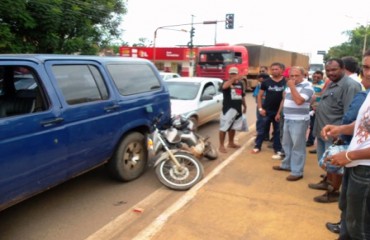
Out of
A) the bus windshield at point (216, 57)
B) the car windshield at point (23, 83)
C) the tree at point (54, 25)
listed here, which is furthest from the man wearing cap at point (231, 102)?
the bus windshield at point (216, 57)

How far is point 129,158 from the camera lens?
16.1ft

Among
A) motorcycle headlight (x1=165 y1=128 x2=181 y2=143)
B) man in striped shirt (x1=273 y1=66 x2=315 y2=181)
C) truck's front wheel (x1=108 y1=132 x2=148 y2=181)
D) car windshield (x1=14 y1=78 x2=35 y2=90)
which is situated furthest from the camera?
motorcycle headlight (x1=165 y1=128 x2=181 y2=143)

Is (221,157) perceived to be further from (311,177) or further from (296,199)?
(296,199)

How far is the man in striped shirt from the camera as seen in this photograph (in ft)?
15.7

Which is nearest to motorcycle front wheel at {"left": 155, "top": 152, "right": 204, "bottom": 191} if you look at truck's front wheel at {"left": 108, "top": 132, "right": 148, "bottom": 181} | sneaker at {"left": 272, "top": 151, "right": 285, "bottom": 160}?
truck's front wheel at {"left": 108, "top": 132, "right": 148, "bottom": 181}

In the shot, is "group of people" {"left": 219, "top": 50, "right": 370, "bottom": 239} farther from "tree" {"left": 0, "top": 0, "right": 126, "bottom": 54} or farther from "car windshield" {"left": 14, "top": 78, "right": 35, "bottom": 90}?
"tree" {"left": 0, "top": 0, "right": 126, "bottom": 54}

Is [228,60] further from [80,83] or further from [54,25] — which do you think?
[80,83]

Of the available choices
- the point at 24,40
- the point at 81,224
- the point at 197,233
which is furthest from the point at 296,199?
the point at 24,40

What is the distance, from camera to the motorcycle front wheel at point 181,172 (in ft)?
15.4

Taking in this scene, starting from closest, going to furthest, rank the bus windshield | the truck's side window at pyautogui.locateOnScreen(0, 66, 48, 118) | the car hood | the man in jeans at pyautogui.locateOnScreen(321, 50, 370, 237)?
the man in jeans at pyautogui.locateOnScreen(321, 50, 370, 237)
the truck's side window at pyautogui.locateOnScreen(0, 66, 48, 118)
the car hood
the bus windshield

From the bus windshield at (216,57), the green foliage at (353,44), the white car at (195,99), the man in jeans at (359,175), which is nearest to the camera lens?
the man in jeans at (359,175)

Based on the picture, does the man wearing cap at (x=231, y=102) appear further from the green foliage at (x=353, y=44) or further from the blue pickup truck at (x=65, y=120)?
the green foliage at (x=353, y=44)

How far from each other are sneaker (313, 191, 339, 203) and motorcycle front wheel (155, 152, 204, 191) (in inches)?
A: 63.7

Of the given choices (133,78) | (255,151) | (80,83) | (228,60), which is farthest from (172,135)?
(228,60)
